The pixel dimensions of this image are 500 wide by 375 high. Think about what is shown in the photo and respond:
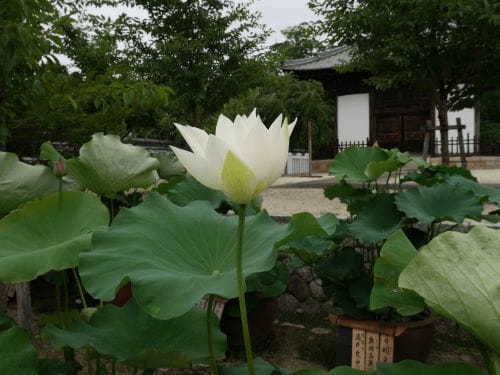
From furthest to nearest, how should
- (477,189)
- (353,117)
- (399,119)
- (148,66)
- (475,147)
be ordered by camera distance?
(353,117), (399,119), (475,147), (148,66), (477,189)

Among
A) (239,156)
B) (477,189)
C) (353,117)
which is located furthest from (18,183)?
(353,117)

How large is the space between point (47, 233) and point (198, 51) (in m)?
7.02

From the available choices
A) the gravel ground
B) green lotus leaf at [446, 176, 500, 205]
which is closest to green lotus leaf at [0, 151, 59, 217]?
green lotus leaf at [446, 176, 500, 205]

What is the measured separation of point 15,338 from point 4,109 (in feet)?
6.22

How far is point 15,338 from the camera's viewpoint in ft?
2.48

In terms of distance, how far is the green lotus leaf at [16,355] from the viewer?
2.39 feet

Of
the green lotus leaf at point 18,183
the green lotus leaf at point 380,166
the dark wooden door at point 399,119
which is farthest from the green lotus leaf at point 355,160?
the dark wooden door at point 399,119

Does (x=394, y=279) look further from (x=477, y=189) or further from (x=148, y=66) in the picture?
(x=148, y=66)

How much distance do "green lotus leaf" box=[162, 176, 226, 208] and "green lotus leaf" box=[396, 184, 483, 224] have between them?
2.03 feet

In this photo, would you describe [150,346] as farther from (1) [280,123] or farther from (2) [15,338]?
(1) [280,123]

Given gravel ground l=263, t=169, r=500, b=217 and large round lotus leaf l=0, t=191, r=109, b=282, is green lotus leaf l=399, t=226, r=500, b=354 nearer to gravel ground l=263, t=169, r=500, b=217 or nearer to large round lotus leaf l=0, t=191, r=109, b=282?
large round lotus leaf l=0, t=191, r=109, b=282

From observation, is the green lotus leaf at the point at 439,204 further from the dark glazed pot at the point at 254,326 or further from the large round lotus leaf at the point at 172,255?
the large round lotus leaf at the point at 172,255

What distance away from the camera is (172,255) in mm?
750

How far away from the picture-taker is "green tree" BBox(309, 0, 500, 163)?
569 centimetres
